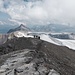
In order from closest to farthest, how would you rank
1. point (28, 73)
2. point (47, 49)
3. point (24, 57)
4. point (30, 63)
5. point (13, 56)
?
point (28, 73), point (30, 63), point (24, 57), point (13, 56), point (47, 49)

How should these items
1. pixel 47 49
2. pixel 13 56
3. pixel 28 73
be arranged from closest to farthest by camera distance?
pixel 28 73
pixel 13 56
pixel 47 49

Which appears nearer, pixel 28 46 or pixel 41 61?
pixel 41 61

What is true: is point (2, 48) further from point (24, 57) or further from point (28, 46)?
point (24, 57)

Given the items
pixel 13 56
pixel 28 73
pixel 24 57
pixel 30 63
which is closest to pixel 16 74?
pixel 28 73

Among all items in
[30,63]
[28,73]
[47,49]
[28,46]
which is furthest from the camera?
[28,46]

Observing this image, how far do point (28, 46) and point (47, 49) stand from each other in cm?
536

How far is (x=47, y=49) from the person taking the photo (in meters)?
44.0

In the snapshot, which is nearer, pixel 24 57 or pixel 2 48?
pixel 24 57

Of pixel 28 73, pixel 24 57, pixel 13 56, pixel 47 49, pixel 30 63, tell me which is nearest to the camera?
pixel 28 73

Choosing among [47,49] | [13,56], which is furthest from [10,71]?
[47,49]

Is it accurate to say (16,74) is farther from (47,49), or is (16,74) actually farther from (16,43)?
(16,43)

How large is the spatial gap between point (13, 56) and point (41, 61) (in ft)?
23.4

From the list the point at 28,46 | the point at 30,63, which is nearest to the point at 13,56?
the point at 30,63

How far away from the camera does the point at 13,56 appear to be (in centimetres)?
3538
